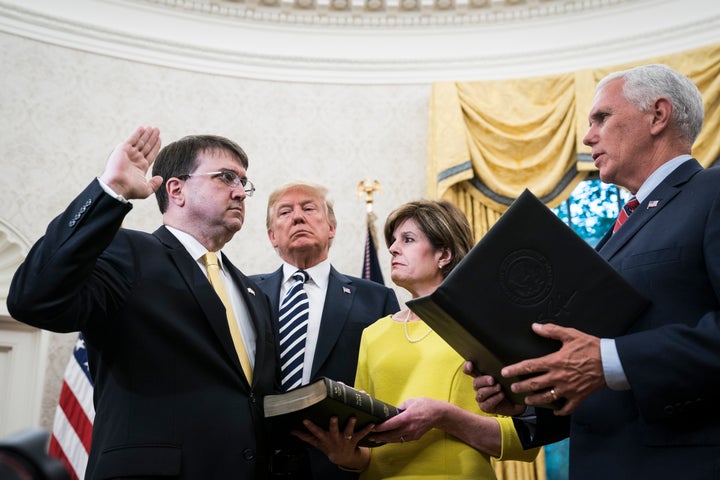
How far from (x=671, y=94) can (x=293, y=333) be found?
1633mm

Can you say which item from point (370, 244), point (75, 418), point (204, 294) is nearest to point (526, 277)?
point (204, 294)

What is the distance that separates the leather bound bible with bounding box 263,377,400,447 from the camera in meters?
2.12

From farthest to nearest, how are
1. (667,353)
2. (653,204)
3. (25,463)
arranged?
(653,204), (667,353), (25,463)

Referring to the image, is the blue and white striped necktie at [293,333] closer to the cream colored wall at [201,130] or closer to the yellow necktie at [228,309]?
the yellow necktie at [228,309]

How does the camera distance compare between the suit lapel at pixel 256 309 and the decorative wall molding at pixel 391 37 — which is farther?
the decorative wall molding at pixel 391 37

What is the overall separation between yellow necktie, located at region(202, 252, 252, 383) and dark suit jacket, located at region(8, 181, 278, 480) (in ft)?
0.12

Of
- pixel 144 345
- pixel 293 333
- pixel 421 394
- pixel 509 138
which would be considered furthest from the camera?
pixel 509 138

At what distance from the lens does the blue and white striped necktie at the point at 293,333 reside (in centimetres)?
306

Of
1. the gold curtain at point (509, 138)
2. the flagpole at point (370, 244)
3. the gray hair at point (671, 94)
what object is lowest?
the gray hair at point (671, 94)

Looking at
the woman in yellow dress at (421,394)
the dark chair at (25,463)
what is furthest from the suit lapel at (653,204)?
the dark chair at (25,463)

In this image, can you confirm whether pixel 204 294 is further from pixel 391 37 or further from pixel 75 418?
pixel 391 37

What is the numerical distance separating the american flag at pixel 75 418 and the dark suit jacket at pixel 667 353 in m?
3.46

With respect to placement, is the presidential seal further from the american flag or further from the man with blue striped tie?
the american flag

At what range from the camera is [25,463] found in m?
0.95
